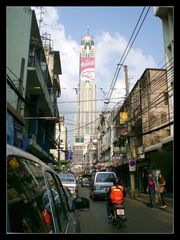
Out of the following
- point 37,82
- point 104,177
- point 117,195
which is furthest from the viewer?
point 104,177

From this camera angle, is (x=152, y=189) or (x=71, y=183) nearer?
(x=152, y=189)

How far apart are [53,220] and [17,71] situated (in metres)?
17.3

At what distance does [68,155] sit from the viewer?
64938 millimetres

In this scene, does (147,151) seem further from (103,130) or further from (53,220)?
(103,130)

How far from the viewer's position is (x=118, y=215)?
1016cm

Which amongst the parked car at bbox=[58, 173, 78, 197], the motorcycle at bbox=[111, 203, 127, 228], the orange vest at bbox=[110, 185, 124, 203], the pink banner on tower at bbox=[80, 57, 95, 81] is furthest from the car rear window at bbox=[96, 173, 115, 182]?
the pink banner on tower at bbox=[80, 57, 95, 81]

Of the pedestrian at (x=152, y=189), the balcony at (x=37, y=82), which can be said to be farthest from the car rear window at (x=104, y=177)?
the balcony at (x=37, y=82)

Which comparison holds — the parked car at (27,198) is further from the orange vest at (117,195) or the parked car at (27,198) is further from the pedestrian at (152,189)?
the pedestrian at (152,189)

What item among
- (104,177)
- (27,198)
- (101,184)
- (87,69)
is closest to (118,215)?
(27,198)

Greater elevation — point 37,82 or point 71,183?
point 37,82

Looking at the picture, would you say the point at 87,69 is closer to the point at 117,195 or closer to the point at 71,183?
the point at 71,183

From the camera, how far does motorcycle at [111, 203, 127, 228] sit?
33.2ft
